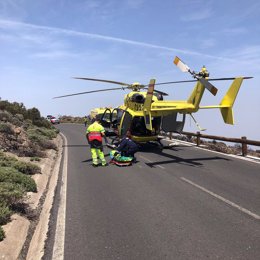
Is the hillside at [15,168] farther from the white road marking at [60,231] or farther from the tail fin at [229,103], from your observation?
the tail fin at [229,103]

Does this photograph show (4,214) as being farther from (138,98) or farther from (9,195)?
(138,98)

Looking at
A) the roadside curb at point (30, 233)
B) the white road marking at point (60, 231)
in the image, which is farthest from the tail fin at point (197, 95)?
the roadside curb at point (30, 233)

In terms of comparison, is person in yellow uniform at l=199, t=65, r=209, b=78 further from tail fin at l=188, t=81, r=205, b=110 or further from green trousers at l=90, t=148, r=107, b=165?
green trousers at l=90, t=148, r=107, b=165

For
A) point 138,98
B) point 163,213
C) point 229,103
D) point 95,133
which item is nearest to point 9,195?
point 163,213

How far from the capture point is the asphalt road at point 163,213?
5.86m

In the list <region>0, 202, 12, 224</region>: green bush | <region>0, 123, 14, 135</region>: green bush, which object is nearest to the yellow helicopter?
<region>0, 123, 14, 135</region>: green bush

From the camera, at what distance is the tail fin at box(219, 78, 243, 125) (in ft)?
53.5

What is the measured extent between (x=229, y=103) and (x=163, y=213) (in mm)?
9829

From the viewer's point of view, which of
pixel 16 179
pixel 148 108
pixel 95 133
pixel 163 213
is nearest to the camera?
pixel 163 213

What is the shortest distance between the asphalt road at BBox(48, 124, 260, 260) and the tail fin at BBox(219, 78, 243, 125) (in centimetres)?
304

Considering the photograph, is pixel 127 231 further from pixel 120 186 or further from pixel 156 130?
pixel 156 130

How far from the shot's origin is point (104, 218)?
25.1 feet

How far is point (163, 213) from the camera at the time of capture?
7.88 metres

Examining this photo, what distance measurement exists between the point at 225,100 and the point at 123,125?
19.2 feet
